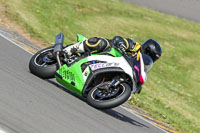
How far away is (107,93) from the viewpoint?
6.55 m

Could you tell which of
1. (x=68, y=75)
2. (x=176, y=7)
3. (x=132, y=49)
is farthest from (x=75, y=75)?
(x=176, y=7)

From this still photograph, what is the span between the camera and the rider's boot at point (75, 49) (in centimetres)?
726

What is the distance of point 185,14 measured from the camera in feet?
79.2

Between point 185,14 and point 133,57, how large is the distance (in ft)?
59.4

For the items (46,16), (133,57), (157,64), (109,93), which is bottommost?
(157,64)

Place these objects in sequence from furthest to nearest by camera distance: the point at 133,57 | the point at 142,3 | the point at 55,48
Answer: the point at 142,3
the point at 55,48
the point at 133,57

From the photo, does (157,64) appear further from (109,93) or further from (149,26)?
(109,93)

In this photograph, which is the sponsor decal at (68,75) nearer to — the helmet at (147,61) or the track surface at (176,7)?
the helmet at (147,61)

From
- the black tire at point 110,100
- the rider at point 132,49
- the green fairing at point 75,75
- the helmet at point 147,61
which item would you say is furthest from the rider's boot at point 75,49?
the helmet at point 147,61

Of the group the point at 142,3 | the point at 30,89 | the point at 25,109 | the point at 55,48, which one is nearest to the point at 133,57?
the point at 55,48

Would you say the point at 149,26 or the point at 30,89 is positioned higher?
the point at 30,89

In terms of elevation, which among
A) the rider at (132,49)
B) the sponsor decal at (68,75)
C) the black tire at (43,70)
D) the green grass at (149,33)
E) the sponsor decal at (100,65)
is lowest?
the green grass at (149,33)

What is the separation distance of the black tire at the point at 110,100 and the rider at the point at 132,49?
428 millimetres

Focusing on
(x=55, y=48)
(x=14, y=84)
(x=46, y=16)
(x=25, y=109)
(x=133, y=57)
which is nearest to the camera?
(x=25, y=109)
